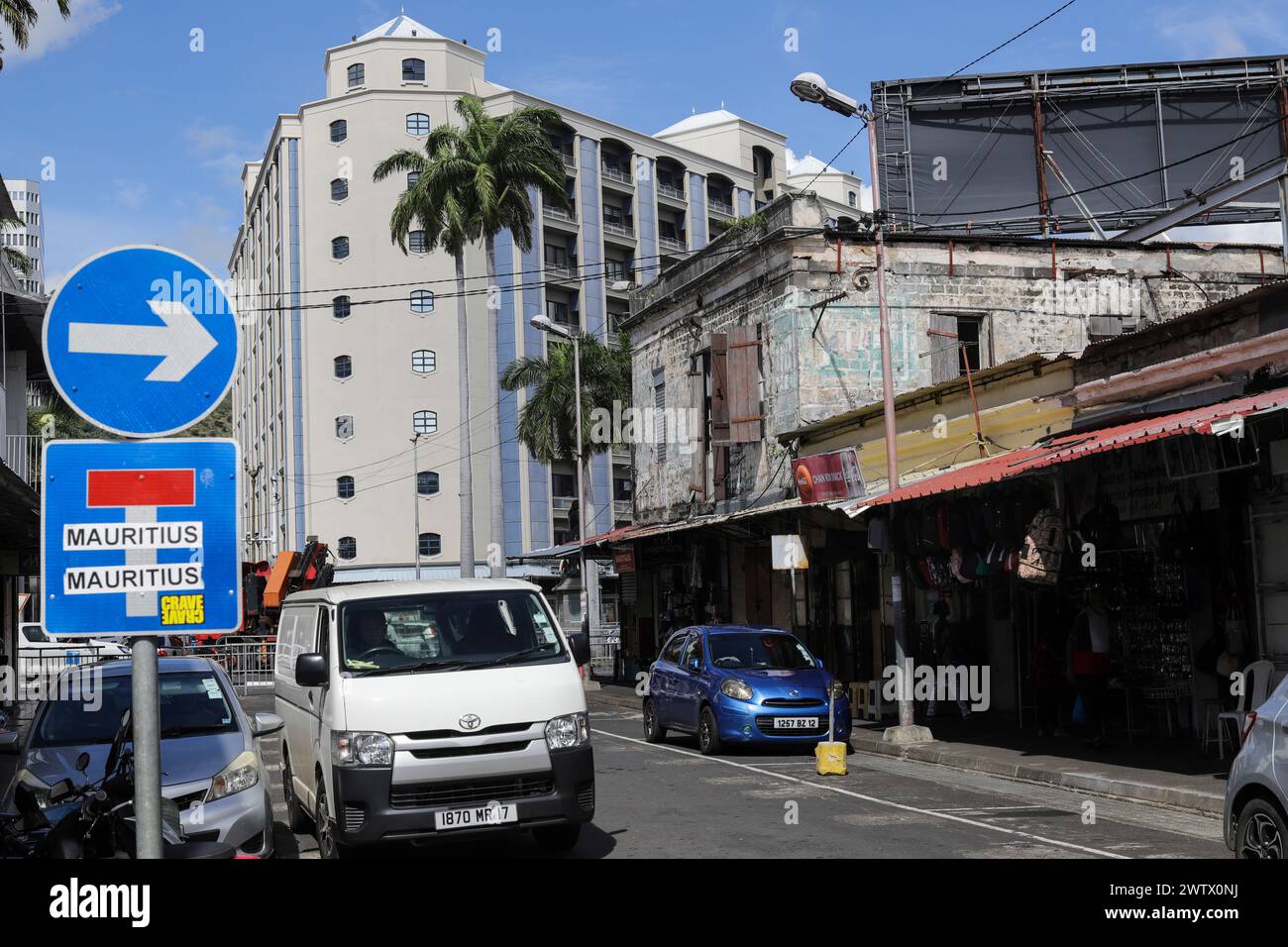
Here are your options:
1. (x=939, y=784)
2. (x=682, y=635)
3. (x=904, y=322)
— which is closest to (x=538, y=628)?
(x=939, y=784)

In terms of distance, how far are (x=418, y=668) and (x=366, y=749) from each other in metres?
0.74

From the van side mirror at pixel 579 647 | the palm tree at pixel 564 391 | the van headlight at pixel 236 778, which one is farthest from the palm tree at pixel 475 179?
the van headlight at pixel 236 778

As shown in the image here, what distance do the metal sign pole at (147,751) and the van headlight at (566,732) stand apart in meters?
5.06

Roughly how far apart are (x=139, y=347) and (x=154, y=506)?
556 mm

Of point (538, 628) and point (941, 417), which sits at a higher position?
point (941, 417)

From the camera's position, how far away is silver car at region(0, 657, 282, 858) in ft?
29.1

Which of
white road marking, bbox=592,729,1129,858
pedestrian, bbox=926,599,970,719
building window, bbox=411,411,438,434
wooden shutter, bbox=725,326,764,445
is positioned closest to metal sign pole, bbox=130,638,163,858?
white road marking, bbox=592,729,1129,858

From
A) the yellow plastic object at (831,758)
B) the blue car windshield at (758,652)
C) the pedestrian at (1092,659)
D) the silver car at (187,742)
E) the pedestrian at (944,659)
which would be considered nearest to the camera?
the silver car at (187,742)

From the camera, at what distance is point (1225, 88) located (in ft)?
99.2

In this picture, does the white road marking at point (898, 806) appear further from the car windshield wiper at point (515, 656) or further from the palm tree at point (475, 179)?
the palm tree at point (475, 179)

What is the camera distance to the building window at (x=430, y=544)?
227 ft

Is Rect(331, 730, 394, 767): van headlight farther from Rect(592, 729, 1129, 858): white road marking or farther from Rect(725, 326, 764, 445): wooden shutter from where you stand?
Rect(725, 326, 764, 445): wooden shutter

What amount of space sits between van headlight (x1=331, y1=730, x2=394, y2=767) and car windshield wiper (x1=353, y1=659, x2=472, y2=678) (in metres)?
0.51
